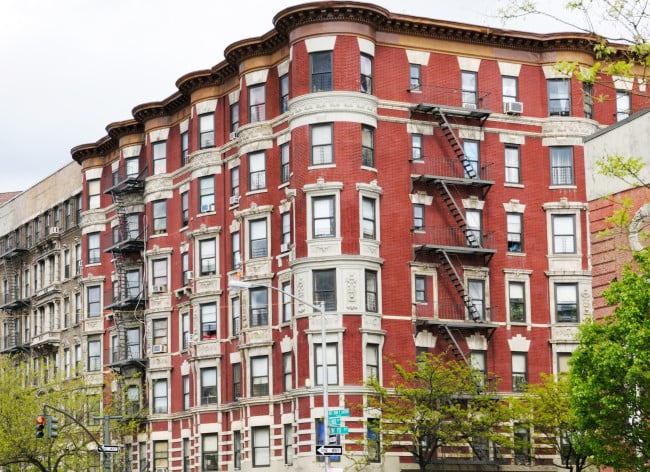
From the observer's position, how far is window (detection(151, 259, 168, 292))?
75.2 meters

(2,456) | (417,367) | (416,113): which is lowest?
(2,456)

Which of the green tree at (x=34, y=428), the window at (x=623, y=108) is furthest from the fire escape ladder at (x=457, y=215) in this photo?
the green tree at (x=34, y=428)

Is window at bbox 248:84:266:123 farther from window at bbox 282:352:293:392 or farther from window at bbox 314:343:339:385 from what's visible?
window at bbox 314:343:339:385

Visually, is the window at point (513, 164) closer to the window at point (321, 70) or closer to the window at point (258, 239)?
the window at point (321, 70)

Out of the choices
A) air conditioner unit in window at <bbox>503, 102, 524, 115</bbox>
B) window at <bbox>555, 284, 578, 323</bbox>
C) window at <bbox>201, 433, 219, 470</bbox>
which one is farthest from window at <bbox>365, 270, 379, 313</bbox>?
window at <bbox>201, 433, 219, 470</bbox>

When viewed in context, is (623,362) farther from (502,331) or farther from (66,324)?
(66,324)

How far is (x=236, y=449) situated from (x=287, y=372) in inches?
269

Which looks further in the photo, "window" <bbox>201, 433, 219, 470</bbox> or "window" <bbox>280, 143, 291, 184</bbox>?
"window" <bbox>201, 433, 219, 470</bbox>

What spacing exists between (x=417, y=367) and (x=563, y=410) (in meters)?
7.08

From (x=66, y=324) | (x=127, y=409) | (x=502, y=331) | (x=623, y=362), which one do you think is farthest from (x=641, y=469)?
(x=66, y=324)

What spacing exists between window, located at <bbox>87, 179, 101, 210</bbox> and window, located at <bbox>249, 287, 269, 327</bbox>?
21.8 metres

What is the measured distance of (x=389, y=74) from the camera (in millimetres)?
64750

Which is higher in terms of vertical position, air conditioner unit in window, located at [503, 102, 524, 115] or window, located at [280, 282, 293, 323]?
air conditioner unit in window, located at [503, 102, 524, 115]

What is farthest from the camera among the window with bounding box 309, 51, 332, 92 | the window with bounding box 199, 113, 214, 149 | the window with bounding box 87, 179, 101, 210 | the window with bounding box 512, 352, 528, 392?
the window with bounding box 87, 179, 101, 210
